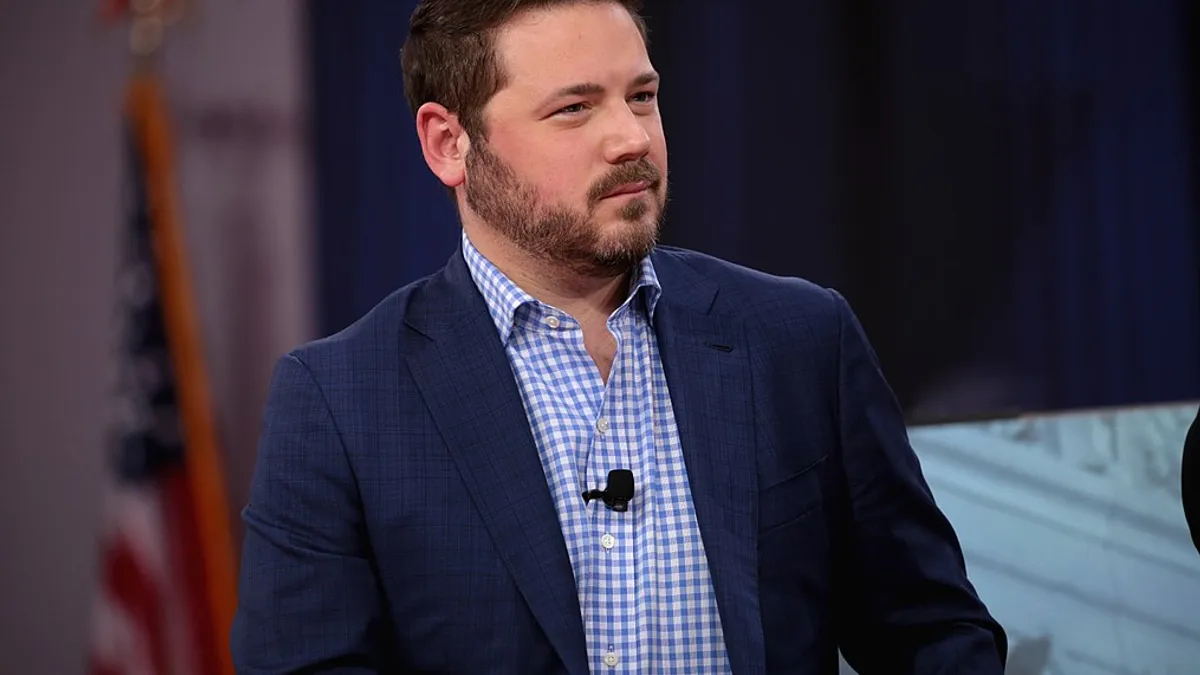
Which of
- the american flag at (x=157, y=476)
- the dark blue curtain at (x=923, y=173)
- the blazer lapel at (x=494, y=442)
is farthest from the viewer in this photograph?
the dark blue curtain at (x=923, y=173)

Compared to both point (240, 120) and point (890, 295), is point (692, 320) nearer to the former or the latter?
point (890, 295)

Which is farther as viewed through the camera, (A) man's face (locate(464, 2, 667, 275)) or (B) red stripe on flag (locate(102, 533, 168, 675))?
(B) red stripe on flag (locate(102, 533, 168, 675))

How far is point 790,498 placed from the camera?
1.46m

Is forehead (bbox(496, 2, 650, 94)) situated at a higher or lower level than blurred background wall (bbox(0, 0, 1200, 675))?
higher

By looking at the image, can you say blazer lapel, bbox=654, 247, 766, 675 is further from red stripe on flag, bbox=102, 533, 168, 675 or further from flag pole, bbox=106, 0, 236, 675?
red stripe on flag, bbox=102, 533, 168, 675

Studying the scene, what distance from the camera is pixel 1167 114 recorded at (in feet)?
10.8

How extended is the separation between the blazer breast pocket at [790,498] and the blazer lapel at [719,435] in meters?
0.02

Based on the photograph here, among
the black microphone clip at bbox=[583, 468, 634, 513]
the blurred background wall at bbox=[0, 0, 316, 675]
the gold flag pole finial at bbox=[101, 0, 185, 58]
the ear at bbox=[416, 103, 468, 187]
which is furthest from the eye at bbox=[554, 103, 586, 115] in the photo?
the gold flag pole finial at bbox=[101, 0, 185, 58]

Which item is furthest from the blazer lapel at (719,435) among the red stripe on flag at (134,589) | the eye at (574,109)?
the red stripe on flag at (134,589)

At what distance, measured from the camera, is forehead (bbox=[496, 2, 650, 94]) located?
144 centimetres

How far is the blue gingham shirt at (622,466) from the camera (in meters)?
1.38

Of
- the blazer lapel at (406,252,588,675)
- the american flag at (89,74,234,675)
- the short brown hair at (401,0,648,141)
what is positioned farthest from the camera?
the american flag at (89,74,234,675)

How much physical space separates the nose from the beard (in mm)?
12

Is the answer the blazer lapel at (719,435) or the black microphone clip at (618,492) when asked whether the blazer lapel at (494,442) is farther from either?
the blazer lapel at (719,435)
